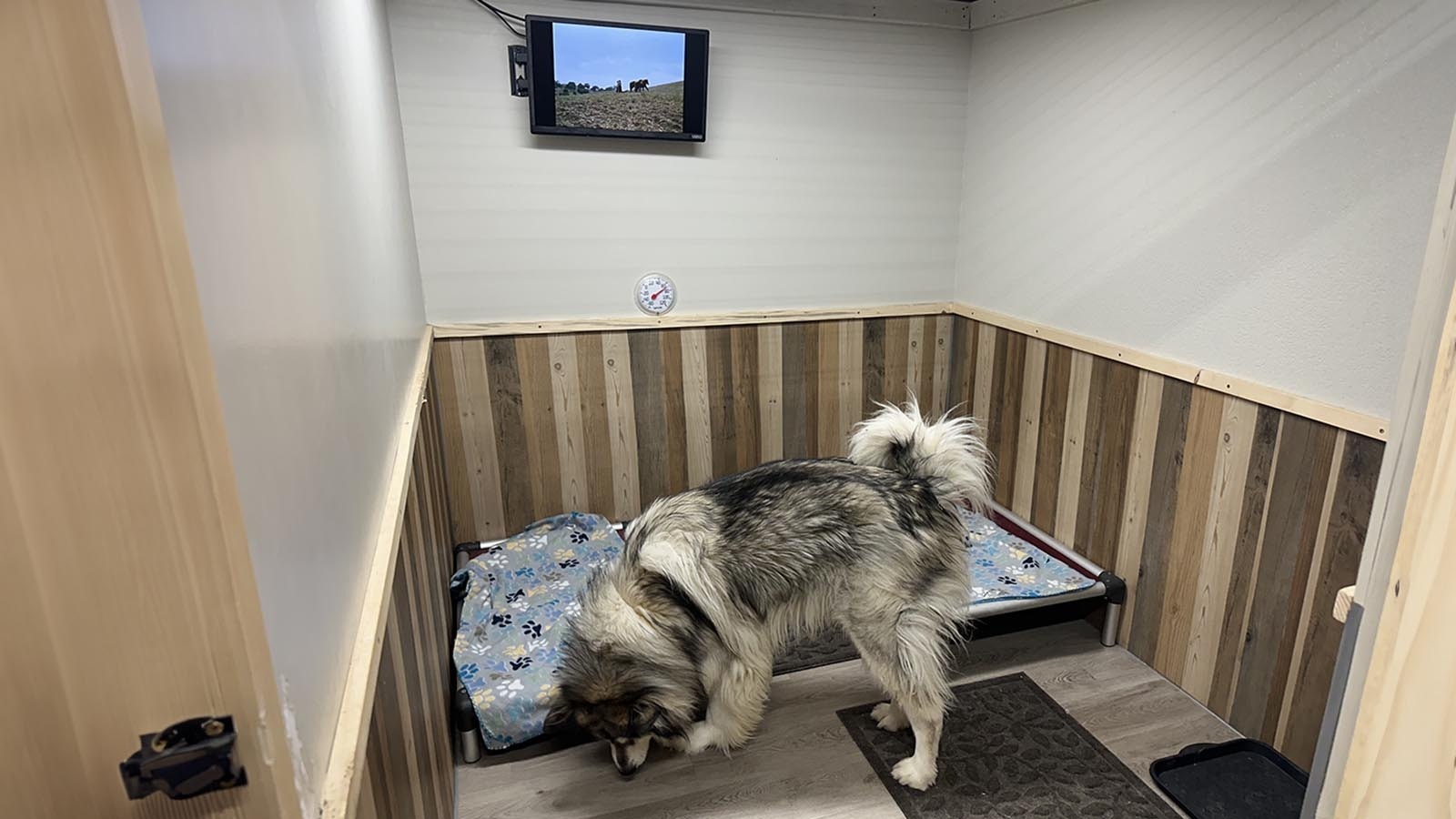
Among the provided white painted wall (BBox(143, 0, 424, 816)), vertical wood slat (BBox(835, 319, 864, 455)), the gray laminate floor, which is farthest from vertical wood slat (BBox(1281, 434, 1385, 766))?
white painted wall (BBox(143, 0, 424, 816))

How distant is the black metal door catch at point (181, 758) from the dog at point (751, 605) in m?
1.54

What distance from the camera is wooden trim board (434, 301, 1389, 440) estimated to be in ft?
7.04

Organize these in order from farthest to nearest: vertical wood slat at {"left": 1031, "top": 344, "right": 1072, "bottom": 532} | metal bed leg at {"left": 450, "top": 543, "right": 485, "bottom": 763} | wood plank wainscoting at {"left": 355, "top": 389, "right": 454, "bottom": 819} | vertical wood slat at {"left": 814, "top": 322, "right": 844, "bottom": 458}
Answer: vertical wood slat at {"left": 814, "top": 322, "right": 844, "bottom": 458} < vertical wood slat at {"left": 1031, "top": 344, "right": 1072, "bottom": 532} < metal bed leg at {"left": 450, "top": 543, "right": 485, "bottom": 763} < wood plank wainscoting at {"left": 355, "top": 389, "right": 454, "bottom": 819}

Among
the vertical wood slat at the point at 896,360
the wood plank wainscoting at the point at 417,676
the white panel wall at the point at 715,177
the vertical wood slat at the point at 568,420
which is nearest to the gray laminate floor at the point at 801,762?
the wood plank wainscoting at the point at 417,676

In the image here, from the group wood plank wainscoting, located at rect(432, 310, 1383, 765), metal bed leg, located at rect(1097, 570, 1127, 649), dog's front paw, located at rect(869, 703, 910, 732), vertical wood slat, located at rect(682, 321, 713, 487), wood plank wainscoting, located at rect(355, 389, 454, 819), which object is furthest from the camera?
vertical wood slat, located at rect(682, 321, 713, 487)

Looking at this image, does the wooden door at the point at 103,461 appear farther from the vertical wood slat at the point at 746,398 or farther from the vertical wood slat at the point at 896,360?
the vertical wood slat at the point at 896,360

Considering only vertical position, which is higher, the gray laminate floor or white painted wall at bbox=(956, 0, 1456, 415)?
white painted wall at bbox=(956, 0, 1456, 415)

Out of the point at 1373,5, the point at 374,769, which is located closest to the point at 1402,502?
the point at 374,769

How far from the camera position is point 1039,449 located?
3.36 meters

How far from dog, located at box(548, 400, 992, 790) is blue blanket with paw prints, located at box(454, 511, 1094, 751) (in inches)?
6.5

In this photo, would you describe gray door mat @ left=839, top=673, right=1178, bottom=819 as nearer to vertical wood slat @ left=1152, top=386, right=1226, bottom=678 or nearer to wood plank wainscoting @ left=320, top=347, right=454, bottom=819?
vertical wood slat @ left=1152, top=386, right=1226, bottom=678

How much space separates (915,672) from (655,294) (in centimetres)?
196

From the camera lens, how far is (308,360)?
0.97m

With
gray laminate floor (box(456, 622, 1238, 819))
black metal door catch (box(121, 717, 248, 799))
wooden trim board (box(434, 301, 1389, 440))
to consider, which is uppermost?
black metal door catch (box(121, 717, 248, 799))
